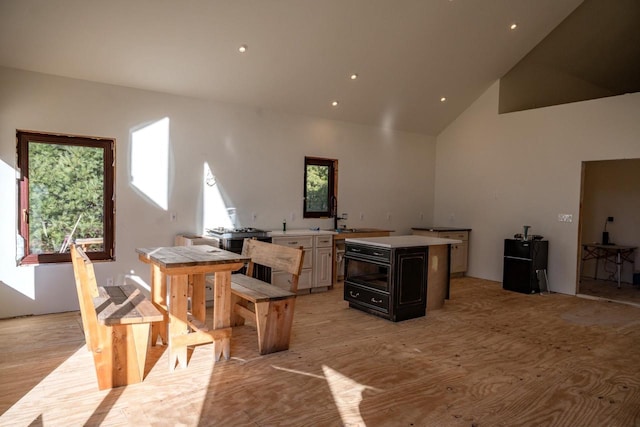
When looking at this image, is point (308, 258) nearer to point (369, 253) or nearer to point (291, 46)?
point (369, 253)

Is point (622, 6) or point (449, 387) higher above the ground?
point (622, 6)

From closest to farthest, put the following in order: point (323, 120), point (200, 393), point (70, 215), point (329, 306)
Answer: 1. point (200, 393)
2. point (70, 215)
3. point (329, 306)
4. point (323, 120)

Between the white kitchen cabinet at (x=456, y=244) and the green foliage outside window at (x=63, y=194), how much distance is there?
16.7ft

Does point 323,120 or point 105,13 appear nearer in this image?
point 105,13

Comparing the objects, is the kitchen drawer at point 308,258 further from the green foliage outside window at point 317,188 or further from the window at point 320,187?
the green foliage outside window at point 317,188

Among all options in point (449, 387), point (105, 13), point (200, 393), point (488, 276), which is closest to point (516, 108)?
point (488, 276)

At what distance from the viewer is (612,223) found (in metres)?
7.48

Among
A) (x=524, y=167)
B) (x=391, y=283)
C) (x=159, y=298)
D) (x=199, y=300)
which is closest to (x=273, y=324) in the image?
(x=199, y=300)

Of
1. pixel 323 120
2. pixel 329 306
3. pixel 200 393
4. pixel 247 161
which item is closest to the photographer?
pixel 200 393

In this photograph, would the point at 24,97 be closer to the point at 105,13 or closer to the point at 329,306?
the point at 105,13

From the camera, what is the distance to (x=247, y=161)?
6.03 metres

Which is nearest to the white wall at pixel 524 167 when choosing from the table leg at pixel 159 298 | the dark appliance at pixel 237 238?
the dark appliance at pixel 237 238

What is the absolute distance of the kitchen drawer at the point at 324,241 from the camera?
613cm

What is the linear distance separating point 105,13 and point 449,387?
440 cm
